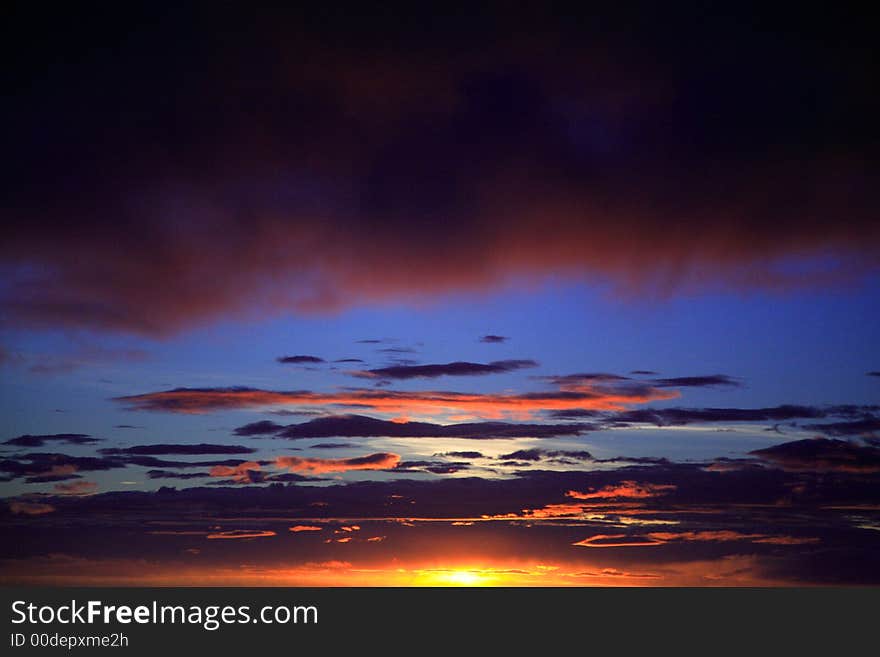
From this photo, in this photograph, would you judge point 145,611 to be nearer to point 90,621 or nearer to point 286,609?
point 90,621

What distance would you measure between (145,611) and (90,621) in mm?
1318

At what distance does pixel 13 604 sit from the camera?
79.7 ft

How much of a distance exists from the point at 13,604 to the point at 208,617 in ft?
17.1

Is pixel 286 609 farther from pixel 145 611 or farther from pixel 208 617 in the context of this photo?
pixel 145 611

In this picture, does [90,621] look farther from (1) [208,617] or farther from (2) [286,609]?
(2) [286,609]

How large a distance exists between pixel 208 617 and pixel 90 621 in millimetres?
2897

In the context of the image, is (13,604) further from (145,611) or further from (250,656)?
(250,656)

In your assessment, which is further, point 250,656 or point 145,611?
point 145,611

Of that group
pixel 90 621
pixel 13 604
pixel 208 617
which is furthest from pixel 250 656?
pixel 13 604

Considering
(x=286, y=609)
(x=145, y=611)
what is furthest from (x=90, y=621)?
(x=286, y=609)

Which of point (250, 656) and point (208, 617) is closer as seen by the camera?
point (250, 656)

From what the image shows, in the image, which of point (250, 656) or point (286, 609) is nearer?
point (250, 656)

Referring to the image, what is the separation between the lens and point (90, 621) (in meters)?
23.5

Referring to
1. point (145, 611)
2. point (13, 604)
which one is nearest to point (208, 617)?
point (145, 611)
